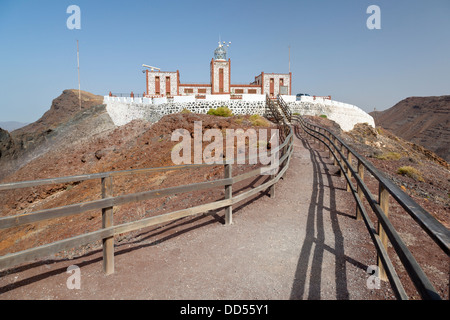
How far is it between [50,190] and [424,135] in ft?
313

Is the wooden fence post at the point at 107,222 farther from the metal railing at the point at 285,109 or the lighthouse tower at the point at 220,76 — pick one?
the lighthouse tower at the point at 220,76

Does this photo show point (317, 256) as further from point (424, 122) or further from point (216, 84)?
point (424, 122)

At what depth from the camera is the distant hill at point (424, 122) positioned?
73675mm

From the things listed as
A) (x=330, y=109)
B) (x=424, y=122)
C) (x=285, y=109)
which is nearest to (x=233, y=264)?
(x=285, y=109)

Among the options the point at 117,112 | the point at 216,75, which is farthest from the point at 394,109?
the point at 117,112

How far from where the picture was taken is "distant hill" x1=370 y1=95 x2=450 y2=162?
2901 inches

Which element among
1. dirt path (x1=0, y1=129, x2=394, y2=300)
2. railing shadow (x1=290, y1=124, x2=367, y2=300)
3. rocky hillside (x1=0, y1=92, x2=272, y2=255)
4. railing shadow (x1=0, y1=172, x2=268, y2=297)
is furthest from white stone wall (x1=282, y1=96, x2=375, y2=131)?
dirt path (x1=0, y1=129, x2=394, y2=300)

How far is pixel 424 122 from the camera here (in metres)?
89.2

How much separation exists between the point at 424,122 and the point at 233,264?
109771 millimetres

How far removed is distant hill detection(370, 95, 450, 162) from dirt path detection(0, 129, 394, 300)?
7639 centimetres

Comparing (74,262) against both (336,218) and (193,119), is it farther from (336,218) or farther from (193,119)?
(193,119)

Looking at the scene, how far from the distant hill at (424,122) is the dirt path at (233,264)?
76386mm

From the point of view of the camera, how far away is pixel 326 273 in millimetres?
3410

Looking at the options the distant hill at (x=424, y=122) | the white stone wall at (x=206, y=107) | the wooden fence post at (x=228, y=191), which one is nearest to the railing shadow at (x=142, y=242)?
the wooden fence post at (x=228, y=191)
